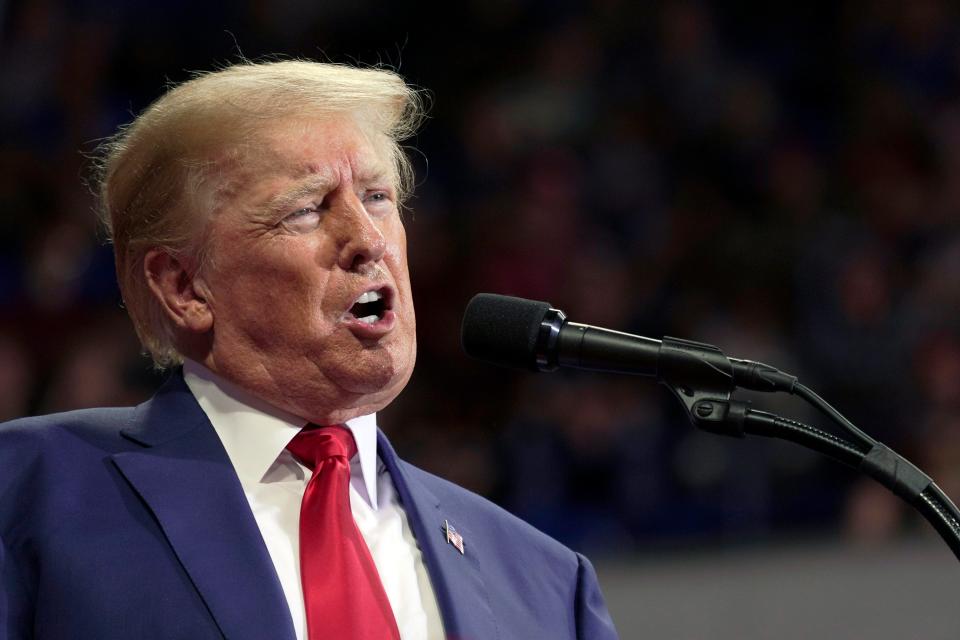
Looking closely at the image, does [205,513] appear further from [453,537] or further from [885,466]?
[885,466]

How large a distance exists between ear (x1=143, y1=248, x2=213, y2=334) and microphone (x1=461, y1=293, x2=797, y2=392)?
→ 0.36 metres

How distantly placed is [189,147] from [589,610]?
31.6 inches

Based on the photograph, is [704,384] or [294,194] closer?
[704,384]

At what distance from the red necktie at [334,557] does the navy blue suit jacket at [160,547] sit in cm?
6

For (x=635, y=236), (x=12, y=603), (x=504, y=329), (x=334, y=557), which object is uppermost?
(x=504, y=329)

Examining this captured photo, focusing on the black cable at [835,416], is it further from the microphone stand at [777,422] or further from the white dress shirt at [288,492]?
the white dress shirt at [288,492]

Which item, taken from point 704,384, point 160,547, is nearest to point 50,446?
point 160,547

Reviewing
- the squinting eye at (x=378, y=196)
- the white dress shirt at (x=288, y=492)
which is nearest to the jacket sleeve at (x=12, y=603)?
the white dress shirt at (x=288, y=492)

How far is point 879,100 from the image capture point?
5559mm

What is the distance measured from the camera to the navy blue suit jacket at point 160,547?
156 cm

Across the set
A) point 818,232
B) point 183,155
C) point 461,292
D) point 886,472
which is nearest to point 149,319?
point 183,155

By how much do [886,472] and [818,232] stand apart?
3.66 metres

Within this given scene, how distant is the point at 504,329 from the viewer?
1.60 m

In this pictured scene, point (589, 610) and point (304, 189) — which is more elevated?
point (304, 189)
